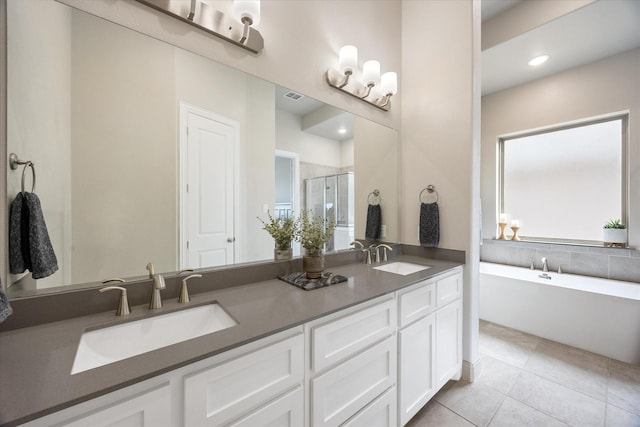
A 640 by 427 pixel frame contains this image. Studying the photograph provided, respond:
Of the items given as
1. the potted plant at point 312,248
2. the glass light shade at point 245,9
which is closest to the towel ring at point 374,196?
the potted plant at point 312,248

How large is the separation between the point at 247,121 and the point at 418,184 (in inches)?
58.8

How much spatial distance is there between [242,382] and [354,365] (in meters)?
0.50

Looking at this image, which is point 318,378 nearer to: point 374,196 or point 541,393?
point 374,196

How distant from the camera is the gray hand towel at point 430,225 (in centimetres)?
199

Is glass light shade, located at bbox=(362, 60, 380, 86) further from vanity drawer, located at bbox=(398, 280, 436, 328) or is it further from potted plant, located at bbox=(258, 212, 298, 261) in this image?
vanity drawer, located at bbox=(398, 280, 436, 328)

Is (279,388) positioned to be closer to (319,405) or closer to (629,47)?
(319,405)

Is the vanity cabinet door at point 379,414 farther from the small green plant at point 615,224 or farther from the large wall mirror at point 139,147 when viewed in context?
the small green plant at point 615,224

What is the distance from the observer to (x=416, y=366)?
1.39 m

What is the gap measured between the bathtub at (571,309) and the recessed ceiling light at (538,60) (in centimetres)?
233

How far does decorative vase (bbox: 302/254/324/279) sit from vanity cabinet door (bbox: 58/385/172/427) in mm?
806

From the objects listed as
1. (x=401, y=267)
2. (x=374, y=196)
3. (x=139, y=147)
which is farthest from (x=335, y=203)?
(x=139, y=147)

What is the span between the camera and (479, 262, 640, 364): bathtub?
1997 millimetres

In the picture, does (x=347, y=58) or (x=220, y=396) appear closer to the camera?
(x=220, y=396)

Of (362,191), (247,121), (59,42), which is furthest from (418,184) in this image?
(59,42)
